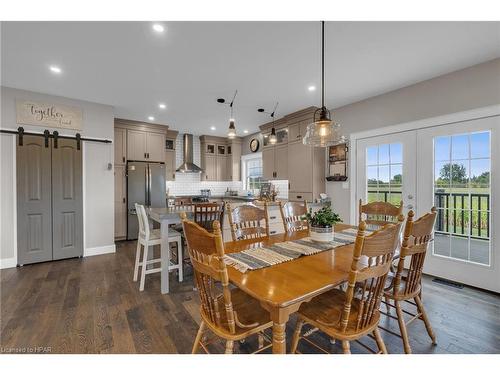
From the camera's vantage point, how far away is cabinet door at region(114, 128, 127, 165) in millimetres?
4965

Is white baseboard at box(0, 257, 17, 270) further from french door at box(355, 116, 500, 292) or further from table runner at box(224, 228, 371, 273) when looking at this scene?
french door at box(355, 116, 500, 292)

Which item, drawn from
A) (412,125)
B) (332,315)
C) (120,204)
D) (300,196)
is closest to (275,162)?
(300,196)

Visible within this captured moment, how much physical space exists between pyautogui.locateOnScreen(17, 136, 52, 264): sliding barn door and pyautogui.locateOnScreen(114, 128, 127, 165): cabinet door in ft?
4.28

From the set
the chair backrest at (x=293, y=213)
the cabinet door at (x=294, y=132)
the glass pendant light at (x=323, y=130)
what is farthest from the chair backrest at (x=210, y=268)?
the cabinet door at (x=294, y=132)

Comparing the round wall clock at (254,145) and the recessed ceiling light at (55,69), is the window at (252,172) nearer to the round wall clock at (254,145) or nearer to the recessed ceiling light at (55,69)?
the round wall clock at (254,145)

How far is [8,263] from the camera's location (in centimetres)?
346

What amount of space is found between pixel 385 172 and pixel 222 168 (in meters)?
4.42

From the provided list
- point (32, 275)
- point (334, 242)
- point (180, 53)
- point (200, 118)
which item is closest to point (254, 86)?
point (180, 53)

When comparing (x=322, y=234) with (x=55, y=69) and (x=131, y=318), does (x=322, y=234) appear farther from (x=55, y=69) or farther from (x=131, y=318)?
(x=55, y=69)

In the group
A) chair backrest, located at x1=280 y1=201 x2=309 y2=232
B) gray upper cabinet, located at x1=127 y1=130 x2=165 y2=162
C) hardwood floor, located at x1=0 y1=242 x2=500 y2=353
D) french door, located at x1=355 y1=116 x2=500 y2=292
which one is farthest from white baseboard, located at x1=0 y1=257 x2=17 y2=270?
french door, located at x1=355 y1=116 x2=500 y2=292

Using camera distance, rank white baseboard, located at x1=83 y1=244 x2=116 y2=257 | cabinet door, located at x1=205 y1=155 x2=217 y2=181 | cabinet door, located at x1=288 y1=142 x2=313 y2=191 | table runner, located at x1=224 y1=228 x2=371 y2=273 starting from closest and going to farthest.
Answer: table runner, located at x1=224 y1=228 x2=371 y2=273 < white baseboard, located at x1=83 y1=244 x2=116 y2=257 < cabinet door, located at x1=288 y1=142 x2=313 y2=191 < cabinet door, located at x1=205 y1=155 x2=217 y2=181

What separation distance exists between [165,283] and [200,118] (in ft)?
11.3

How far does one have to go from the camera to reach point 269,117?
4.96m
